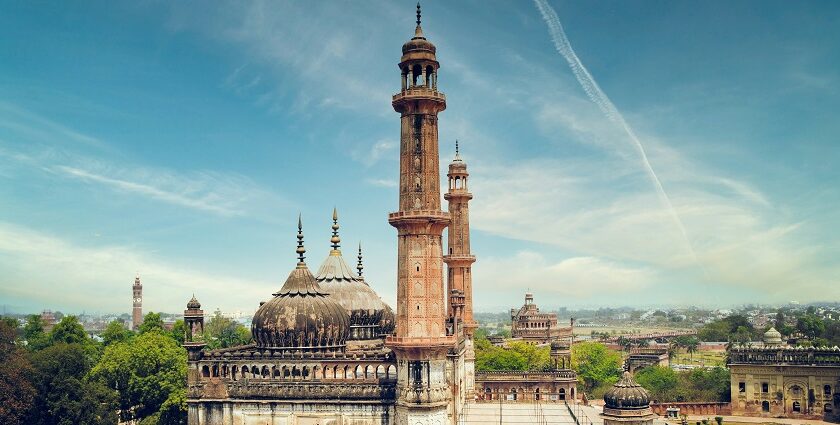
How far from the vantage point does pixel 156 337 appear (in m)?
51.6

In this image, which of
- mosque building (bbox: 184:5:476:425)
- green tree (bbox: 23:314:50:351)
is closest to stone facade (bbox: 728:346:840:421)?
mosque building (bbox: 184:5:476:425)

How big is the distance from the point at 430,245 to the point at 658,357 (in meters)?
64.0

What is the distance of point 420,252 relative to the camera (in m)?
35.9

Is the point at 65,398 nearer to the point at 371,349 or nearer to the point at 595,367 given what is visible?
the point at 371,349

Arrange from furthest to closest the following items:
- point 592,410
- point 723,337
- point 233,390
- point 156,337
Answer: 1. point 723,337
2. point 592,410
3. point 156,337
4. point 233,390

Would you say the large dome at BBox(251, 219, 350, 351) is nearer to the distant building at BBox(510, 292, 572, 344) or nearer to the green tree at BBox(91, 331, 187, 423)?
the green tree at BBox(91, 331, 187, 423)

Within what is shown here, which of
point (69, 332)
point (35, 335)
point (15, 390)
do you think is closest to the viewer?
point (15, 390)

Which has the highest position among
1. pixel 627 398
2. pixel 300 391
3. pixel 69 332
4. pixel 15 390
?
pixel 69 332

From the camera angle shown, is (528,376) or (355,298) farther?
(528,376)

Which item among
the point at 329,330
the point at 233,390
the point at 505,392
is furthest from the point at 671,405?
the point at 233,390

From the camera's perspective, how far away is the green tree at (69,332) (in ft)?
211

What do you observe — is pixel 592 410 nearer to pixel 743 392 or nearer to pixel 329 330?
pixel 743 392

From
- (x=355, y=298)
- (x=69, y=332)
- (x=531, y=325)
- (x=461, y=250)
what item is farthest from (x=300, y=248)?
(x=531, y=325)

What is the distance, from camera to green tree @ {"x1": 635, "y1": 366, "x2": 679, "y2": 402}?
64.2m
